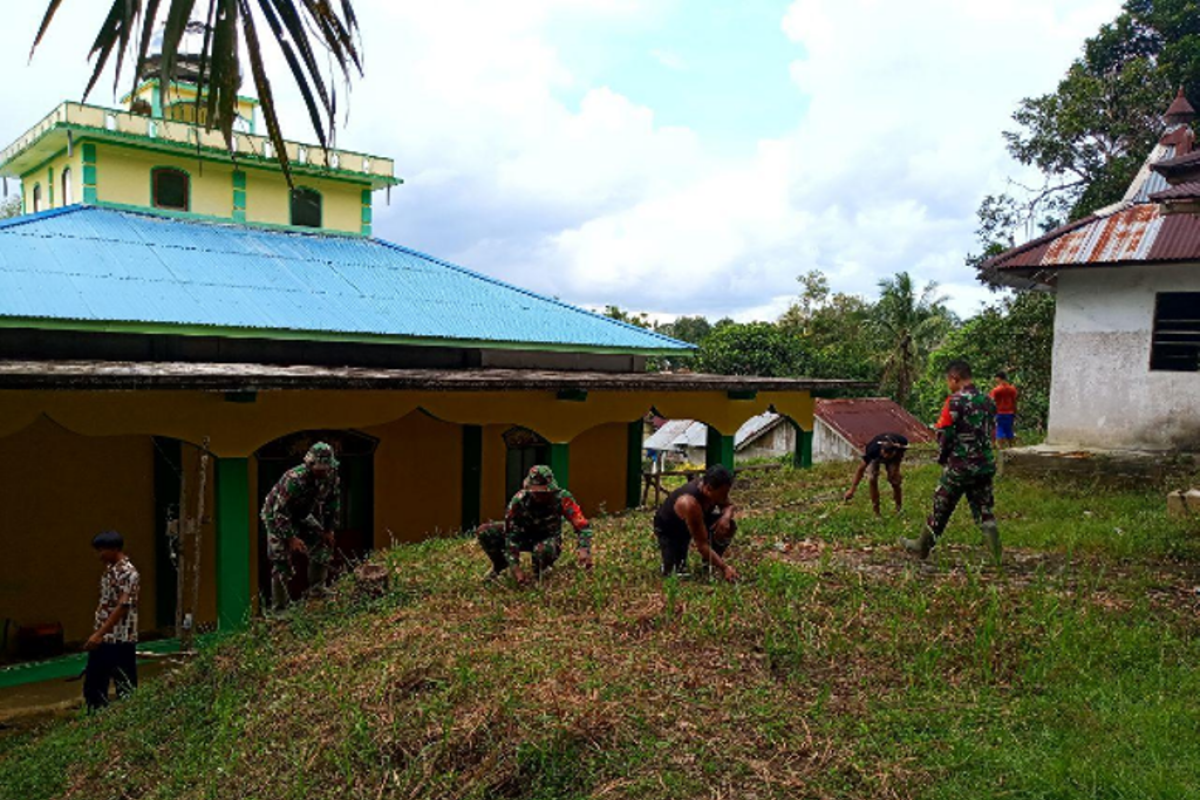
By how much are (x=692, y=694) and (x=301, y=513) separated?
4.09 m

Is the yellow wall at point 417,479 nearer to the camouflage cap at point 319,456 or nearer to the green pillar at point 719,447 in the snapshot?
the green pillar at point 719,447

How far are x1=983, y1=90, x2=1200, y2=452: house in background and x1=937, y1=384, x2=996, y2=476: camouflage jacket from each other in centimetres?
585

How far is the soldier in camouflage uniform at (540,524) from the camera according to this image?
6785mm

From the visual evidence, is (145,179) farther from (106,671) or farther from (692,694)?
(692,694)

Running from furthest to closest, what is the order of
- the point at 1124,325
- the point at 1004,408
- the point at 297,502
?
the point at 1004,408 → the point at 1124,325 → the point at 297,502

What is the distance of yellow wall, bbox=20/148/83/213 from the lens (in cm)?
1365

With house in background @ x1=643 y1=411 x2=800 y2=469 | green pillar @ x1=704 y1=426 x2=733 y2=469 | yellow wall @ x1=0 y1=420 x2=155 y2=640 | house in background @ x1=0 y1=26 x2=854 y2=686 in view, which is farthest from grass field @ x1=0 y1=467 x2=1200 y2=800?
house in background @ x1=643 y1=411 x2=800 y2=469

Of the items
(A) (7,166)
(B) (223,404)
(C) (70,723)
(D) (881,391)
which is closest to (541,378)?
(B) (223,404)

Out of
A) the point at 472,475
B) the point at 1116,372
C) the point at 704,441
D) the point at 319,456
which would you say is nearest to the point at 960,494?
the point at 319,456

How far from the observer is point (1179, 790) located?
3408 millimetres

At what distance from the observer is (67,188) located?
561 inches

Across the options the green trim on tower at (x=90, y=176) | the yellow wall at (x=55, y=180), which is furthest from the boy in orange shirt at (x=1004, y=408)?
the yellow wall at (x=55, y=180)

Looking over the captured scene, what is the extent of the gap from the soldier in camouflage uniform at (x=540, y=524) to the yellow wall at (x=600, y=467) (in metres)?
8.33

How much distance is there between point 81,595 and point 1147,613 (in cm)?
1013
